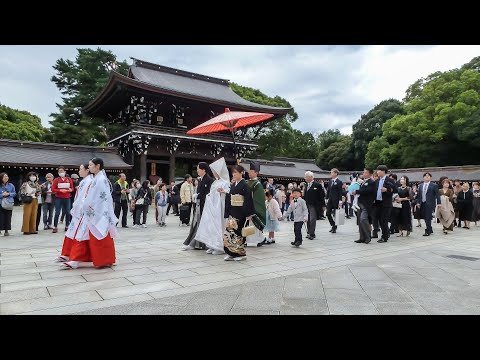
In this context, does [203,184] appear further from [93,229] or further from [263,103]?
[263,103]

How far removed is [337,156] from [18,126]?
35059 mm

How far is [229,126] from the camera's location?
8266 millimetres

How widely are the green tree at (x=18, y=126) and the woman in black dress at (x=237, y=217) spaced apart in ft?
96.5

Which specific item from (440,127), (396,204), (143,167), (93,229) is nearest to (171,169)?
(143,167)

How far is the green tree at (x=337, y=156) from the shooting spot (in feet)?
132

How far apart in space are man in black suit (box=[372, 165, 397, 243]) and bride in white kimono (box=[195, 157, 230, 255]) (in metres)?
3.84

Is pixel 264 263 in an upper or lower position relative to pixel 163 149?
lower

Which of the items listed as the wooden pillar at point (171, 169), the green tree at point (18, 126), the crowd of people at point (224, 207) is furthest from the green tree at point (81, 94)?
the crowd of people at point (224, 207)

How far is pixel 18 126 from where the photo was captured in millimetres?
32906

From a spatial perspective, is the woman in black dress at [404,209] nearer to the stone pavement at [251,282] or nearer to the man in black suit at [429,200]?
the man in black suit at [429,200]

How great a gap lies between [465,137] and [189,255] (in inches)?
1130

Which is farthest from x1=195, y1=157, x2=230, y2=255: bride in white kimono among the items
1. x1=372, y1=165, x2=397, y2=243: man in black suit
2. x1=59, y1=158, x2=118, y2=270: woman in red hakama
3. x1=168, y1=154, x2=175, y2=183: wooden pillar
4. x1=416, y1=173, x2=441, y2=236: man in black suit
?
x1=168, y1=154, x2=175, y2=183: wooden pillar
